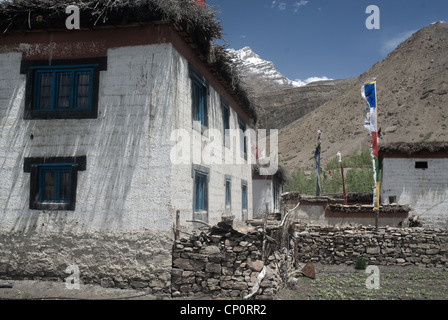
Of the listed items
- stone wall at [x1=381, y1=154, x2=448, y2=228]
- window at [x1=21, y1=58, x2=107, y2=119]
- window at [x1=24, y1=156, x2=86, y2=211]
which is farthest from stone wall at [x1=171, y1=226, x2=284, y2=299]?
stone wall at [x1=381, y1=154, x2=448, y2=228]

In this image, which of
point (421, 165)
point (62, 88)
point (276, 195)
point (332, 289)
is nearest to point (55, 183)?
point (62, 88)

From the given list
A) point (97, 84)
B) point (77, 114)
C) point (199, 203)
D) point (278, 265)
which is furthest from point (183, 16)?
point (278, 265)

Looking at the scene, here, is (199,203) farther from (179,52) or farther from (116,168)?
(179,52)

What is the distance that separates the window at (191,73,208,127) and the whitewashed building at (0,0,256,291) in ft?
1.95

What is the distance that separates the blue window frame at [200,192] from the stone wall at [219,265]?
62.0 inches

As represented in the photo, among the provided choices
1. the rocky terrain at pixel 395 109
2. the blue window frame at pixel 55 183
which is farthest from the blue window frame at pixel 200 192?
the rocky terrain at pixel 395 109

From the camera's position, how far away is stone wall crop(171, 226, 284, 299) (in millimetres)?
8492

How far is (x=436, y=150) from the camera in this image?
59.3 ft

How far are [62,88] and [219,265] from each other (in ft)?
18.2

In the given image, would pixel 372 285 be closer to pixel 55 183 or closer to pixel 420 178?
pixel 55 183

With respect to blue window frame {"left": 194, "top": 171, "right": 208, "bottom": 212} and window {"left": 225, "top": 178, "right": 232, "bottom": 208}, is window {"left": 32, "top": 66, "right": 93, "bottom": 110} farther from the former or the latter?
window {"left": 225, "top": 178, "right": 232, "bottom": 208}

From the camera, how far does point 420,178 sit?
18.5 meters

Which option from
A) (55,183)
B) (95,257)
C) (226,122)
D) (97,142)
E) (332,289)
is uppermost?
(226,122)
